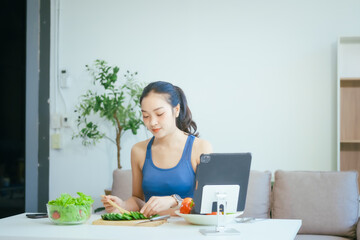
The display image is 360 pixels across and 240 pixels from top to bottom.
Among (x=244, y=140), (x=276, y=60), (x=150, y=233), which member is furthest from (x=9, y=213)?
(x=150, y=233)

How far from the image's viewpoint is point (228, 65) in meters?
4.40

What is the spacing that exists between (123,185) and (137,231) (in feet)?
5.76

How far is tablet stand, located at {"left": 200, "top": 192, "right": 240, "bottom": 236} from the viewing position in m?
1.84

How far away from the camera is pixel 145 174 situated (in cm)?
261

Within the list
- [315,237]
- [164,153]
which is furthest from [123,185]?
[315,237]

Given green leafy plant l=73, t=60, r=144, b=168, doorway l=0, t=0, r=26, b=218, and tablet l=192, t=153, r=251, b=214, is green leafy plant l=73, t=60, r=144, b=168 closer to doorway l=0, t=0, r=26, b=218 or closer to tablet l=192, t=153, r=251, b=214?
doorway l=0, t=0, r=26, b=218

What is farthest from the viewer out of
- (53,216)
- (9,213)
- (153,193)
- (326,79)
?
(9,213)

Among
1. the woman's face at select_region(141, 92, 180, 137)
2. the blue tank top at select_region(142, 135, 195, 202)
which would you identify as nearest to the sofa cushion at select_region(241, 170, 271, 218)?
the blue tank top at select_region(142, 135, 195, 202)

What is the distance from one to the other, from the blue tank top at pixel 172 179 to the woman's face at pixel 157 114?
0.19m

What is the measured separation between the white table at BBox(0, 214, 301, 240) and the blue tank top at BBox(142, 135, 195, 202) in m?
0.35

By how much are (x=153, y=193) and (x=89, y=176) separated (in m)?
2.21

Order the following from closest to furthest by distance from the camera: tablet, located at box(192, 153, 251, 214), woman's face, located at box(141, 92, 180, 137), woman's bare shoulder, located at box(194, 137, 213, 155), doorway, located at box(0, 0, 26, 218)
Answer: tablet, located at box(192, 153, 251, 214), woman's face, located at box(141, 92, 180, 137), woman's bare shoulder, located at box(194, 137, 213, 155), doorway, located at box(0, 0, 26, 218)

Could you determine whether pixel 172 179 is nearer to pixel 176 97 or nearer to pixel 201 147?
pixel 201 147

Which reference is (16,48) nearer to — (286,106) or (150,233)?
(286,106)
